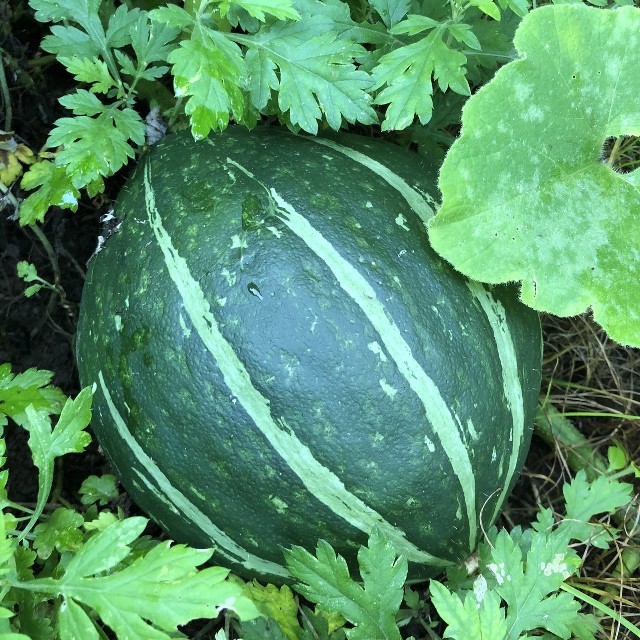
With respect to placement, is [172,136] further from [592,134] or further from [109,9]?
[592,134]

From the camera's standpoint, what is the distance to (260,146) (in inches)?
80.4

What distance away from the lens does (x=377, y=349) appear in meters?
1.80

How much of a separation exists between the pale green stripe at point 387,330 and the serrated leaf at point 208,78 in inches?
9.8

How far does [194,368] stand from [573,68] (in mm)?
1232

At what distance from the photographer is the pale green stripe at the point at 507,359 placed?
6.51 feet

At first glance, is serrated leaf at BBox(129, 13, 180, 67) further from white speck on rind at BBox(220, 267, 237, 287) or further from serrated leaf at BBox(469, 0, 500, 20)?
serrated leaf at BBox(469, 0, 500, 20)

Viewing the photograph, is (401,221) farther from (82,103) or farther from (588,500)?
(588,500)

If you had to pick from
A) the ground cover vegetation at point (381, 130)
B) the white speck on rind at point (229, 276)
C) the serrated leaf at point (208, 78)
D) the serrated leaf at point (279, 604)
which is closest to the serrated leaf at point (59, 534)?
the ground cover vegetation at point (381, 130)

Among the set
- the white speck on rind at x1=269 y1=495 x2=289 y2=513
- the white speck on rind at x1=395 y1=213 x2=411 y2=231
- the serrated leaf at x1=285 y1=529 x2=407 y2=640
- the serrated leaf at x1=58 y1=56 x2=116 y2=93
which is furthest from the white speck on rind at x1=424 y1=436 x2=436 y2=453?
the serrated leaf at x1=58 y1=56 x2=116 y2=93

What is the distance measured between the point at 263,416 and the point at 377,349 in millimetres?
323

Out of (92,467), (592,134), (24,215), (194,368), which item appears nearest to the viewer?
(194,368)

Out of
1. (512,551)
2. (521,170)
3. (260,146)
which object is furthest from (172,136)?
(512,551)

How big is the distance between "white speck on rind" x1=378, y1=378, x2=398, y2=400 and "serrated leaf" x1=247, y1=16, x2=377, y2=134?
26.5 inches

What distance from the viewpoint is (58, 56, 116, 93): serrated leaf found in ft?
6.54
